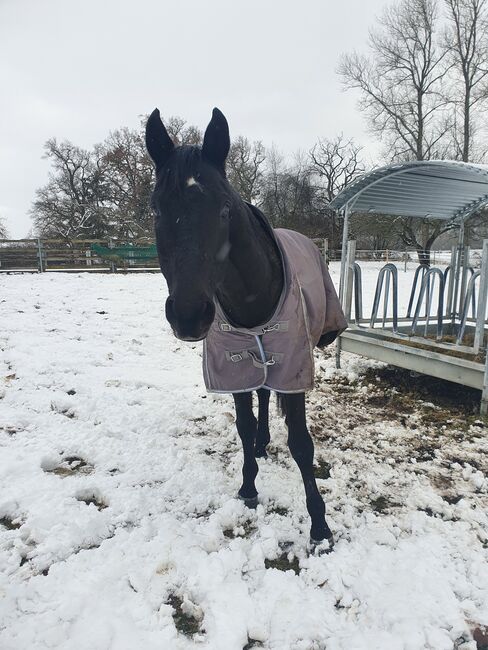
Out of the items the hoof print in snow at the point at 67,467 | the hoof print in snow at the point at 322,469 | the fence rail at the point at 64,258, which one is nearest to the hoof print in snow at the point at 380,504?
the hoof print in snow at the point at 322,469

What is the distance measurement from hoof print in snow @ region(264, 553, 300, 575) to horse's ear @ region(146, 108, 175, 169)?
208cm

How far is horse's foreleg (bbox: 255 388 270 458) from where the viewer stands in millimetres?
3170

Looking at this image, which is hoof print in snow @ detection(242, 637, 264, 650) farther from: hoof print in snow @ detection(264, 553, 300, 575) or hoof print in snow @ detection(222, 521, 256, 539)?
hoof print in snow @ detection(222, 521, 256, 539)

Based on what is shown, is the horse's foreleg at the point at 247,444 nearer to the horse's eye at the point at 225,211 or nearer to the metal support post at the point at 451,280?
the horse's eye at the point at 225,211

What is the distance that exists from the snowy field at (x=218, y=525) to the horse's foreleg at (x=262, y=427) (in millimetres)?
104

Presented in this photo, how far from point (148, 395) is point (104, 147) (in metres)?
38.1

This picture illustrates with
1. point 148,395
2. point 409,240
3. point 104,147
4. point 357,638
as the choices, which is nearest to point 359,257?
point 409,240

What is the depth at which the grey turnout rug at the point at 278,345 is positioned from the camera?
2.25 meters

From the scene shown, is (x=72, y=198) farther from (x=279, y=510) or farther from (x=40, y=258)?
(x=279, y=510)

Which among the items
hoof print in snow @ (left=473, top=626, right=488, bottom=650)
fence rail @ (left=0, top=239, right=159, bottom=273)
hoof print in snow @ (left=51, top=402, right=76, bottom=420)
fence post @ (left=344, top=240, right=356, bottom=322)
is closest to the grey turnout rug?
hoof print in snow @ (left=473, top=626, right=488, bottom=650)

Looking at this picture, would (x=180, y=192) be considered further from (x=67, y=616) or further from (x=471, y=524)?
(x=471, y=524)

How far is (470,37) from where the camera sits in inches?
759

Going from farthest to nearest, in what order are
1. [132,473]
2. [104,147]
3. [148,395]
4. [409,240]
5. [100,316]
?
[104,147] < [409,240] < [100,316] < [148,395] < [132,473]

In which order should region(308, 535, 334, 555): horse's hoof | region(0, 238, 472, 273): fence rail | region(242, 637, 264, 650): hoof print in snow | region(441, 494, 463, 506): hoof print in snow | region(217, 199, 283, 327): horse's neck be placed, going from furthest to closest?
region(0, 238, 472, 273): fence rail < region(441, 494, 463, 506): hoof print in snow < region(308, 535, 334, 555): horse's hoof < region(217, 199, 283, 327): horse's neck < region(242, 637, 264, 650): hoof print in snow
